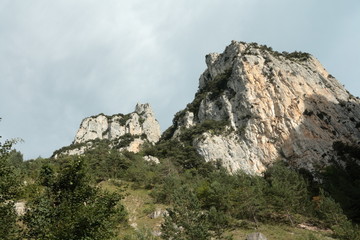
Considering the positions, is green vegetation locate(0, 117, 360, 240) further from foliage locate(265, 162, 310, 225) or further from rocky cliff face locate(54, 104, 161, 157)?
rocky cliff face locate(54, 104, 161, 157)

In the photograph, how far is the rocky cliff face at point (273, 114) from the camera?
299ft

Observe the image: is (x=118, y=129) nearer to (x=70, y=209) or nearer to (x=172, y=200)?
(x=172, y=200)

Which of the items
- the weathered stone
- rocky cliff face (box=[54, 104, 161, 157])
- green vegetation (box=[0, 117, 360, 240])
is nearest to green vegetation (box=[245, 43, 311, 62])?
green vegetation (box=[0, 117, 360, 240])

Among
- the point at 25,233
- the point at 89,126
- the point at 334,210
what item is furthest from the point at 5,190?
the point at 89,126

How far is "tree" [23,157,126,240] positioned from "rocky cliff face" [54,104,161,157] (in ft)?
448

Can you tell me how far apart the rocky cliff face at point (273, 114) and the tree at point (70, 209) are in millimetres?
79640

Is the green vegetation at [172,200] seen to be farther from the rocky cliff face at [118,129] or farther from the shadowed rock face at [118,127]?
the shadowed rock face at [118,127]

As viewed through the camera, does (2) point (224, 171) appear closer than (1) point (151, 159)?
Yes

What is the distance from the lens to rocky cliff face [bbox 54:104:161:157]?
6250 inches

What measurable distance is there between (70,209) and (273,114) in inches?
3582

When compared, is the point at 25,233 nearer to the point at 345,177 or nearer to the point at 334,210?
Answer: the point at 334,210

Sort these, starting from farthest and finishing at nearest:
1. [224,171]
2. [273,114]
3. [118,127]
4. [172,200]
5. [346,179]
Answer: [118,127]
[273,114]
[224,171]
[346,179]
[172,200]

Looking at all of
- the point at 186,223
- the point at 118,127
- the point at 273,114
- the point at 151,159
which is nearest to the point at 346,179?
the point at 273,114

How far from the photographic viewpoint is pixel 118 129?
568ft
